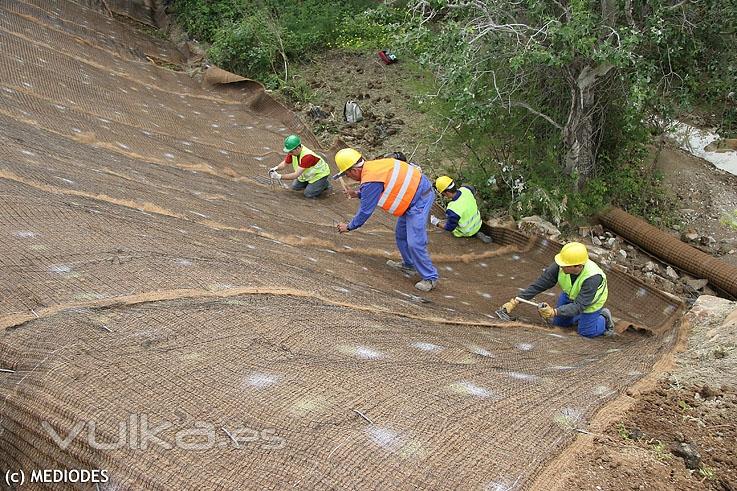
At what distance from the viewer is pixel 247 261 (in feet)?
10.8

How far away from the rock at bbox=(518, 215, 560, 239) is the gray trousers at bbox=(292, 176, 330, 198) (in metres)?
2.33

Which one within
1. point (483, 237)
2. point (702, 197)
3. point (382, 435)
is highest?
point (702, 197)

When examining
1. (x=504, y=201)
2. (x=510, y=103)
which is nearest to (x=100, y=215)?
(x=510, y=103)

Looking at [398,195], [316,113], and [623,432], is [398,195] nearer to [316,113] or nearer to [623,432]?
[623,432]

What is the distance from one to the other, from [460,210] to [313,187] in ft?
5.34

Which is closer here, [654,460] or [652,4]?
[654,460]

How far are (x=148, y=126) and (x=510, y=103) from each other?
421 centimetres

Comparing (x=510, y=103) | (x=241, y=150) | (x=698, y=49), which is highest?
(x=698, y=49)

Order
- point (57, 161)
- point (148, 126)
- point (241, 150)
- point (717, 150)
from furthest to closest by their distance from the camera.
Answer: point (717, 150), point (241, 150), point (148, 126), point (57, 161)

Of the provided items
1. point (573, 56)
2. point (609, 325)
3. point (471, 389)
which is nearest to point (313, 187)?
point (573, 56)

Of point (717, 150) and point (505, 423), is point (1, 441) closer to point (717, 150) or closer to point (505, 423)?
point (505, 423)

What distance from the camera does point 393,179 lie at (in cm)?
417

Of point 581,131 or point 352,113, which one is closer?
point 581,131

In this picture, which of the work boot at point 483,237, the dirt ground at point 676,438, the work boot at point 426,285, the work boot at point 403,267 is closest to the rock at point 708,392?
the dirt ground at point 676,438
